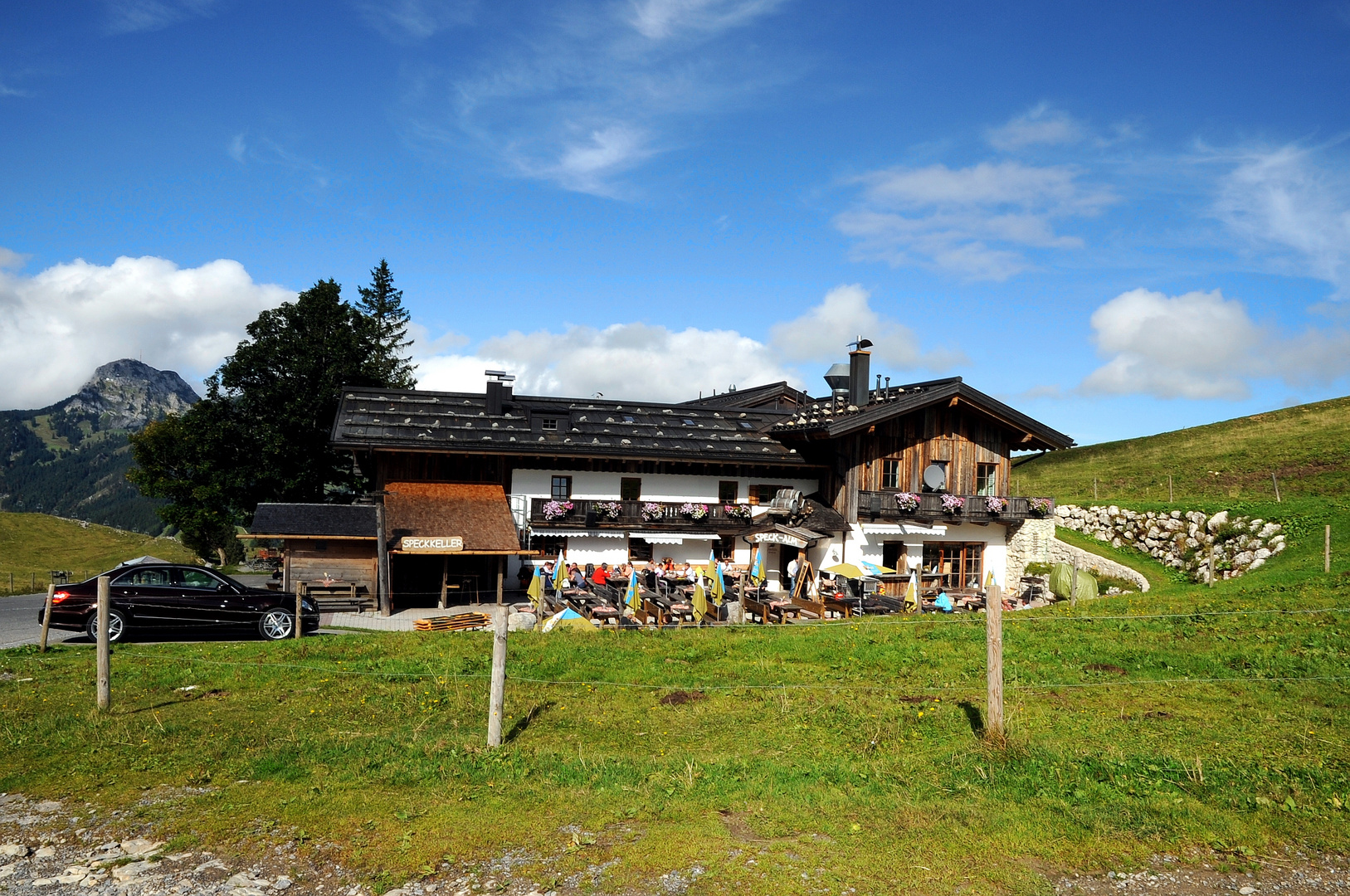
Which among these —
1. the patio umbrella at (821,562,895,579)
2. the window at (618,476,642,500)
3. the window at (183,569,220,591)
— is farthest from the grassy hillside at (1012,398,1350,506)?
the window at (183,569,220,591)

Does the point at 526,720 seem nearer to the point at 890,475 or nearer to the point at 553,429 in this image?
the point at 553,429

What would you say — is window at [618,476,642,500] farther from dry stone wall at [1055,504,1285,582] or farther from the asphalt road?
dry stone wall at [1055,504,1285,582]

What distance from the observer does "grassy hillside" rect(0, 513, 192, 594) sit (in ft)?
197

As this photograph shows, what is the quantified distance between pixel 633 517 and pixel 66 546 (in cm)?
5806

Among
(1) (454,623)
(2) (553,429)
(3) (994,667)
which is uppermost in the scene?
(2) (553,429)

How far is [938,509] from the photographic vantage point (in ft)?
111

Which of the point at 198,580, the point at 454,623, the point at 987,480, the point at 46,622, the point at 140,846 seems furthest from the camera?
the point at 987,480

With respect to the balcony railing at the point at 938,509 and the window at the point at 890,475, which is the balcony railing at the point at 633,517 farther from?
the window at the point at 890,475

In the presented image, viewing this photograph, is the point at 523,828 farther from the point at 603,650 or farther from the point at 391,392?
the point at 391,392

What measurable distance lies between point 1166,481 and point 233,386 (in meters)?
47.8

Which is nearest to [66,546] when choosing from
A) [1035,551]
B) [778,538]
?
[778,538]

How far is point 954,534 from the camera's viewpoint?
35.2 metres

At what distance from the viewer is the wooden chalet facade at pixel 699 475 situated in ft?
101

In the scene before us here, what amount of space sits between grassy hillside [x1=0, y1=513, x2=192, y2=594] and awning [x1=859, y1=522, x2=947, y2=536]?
44234mm
